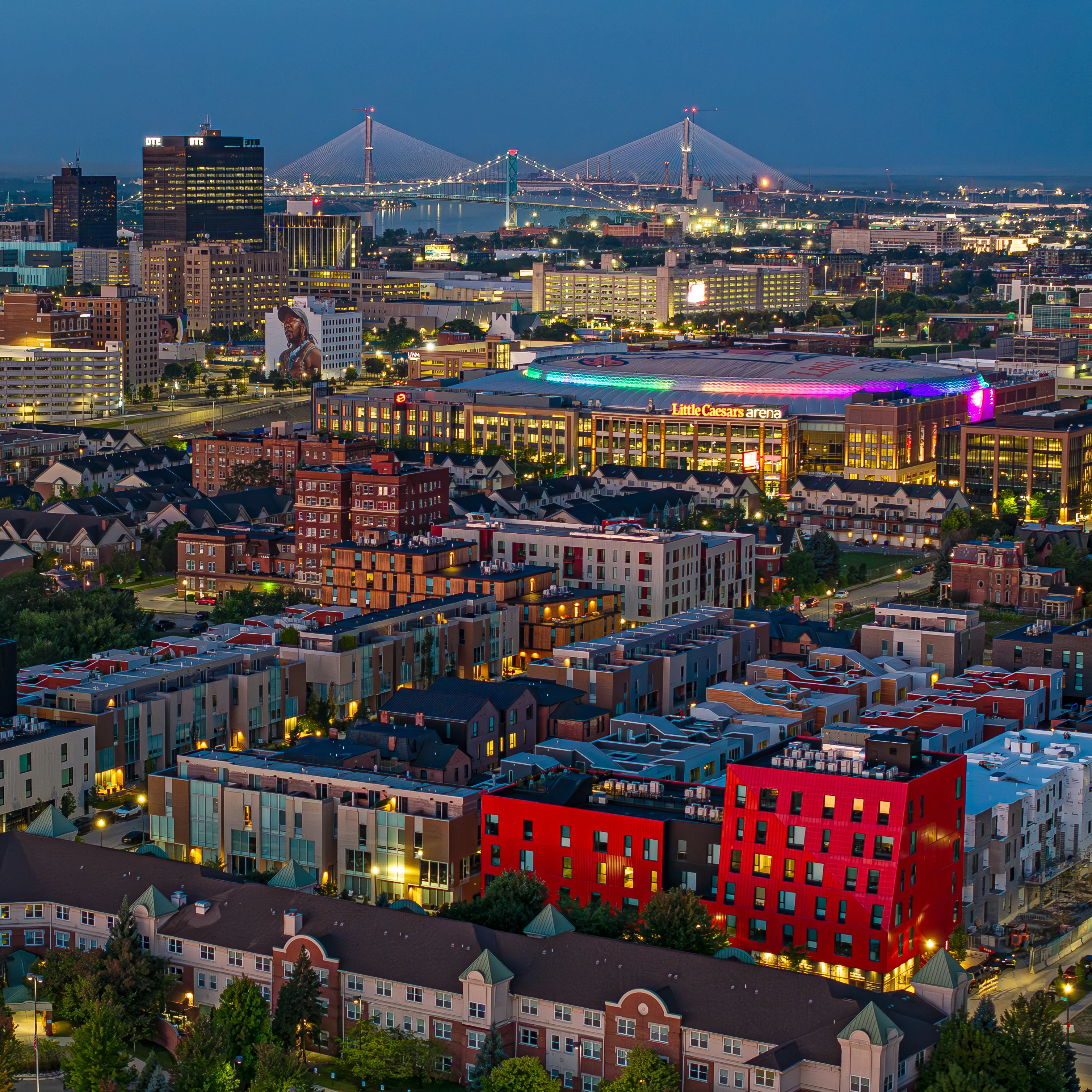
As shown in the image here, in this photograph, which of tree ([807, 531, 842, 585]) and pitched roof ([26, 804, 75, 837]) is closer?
pitched roof ([26, 804, 75, 837])

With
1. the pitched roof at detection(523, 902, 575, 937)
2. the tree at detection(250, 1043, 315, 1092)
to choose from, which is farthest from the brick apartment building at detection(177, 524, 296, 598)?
the tree at detection(250, 1043, 315, 1092)

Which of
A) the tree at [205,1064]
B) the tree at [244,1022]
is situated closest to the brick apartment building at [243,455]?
the tree at [244,1022]

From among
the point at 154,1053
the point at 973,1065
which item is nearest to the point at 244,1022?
the point at 154,1053

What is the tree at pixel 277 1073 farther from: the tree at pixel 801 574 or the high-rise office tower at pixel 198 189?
the high-rise office tower at pixel 198 189

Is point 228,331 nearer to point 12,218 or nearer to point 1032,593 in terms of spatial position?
point 1032,593

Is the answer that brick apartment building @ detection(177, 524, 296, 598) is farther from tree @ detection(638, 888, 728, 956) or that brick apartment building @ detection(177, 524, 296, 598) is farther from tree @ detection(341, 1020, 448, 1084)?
tree @ detection(341, 1020, 448, 1084)

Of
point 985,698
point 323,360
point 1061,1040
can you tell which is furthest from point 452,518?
point 323,360
